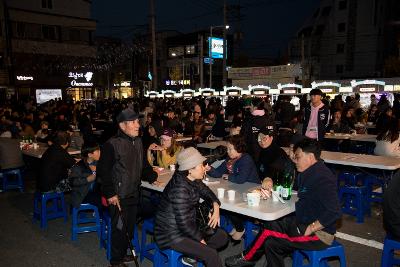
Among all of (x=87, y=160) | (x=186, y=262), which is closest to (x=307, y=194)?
(x=186, y=262)

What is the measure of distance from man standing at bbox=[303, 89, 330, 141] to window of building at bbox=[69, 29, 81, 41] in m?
30.6

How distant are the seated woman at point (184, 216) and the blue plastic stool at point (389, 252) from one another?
189cm

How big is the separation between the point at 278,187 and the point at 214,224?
2.98 feet

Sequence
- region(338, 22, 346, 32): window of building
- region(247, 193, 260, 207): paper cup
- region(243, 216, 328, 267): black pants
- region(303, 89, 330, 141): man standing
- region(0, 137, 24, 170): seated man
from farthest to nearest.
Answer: region(338, 22, 346, 32): window of building → region(0, 137, 24, 170): seated man → region(303, 89, 330, 141): man standing → region(247, 193, 260, 207): paper cup → region(243, 216, 328, 267): black pants

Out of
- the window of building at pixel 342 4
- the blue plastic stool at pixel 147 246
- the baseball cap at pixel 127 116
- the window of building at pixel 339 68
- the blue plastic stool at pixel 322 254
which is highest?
the window of building at pixel 342 4

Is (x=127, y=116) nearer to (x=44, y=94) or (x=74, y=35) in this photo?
(x=44, y=94)

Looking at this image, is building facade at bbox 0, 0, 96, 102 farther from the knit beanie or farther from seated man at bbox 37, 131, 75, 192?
the knit beanie

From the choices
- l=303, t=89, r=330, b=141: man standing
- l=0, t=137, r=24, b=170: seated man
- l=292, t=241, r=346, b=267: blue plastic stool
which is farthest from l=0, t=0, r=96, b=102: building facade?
l=292, t=241, r=346, b=267: blue plastic stool

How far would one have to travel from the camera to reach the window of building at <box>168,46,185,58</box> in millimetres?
49219

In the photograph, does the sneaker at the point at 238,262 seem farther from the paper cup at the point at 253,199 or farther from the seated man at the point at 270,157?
the seated man at the point at 270,157

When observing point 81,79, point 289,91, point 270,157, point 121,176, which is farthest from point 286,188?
point 81,79

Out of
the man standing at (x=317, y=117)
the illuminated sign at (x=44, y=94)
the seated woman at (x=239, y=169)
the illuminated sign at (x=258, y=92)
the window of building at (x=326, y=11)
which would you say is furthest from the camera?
the window of building at (x=326, y=11)

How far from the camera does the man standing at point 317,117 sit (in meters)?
7.75

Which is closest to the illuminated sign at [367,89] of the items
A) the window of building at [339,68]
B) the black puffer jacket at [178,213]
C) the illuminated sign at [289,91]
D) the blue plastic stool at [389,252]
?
the illuminated sign at [289,91]
